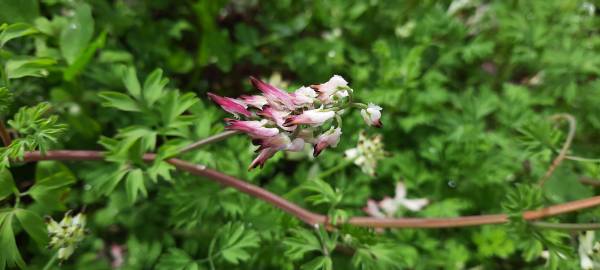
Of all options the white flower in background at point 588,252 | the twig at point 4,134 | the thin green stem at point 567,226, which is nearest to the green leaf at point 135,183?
the twig at point 4,134

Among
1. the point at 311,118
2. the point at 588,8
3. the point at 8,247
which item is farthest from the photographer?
the point at 588,8

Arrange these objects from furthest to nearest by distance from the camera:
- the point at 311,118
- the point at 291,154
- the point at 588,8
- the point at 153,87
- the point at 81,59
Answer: the point at 588,8 < the point at 291,154 < the point at 81,59 < the point at 153,87 < the point at 311,118

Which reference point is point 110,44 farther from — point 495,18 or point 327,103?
point 495,18

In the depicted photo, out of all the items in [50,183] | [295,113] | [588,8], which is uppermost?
[588,8]

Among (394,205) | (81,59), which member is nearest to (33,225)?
Result: (81,59)

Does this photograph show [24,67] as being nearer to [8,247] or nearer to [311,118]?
[8,247]

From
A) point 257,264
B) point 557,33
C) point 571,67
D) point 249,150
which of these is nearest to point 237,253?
point 257,264
